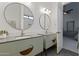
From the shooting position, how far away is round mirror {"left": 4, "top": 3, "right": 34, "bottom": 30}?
1.55 meters

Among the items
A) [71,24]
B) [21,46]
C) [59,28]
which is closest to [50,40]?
[59,28]

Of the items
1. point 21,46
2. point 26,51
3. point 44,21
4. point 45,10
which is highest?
point 45,10

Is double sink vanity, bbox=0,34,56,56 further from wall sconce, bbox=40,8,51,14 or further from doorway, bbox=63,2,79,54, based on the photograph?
wall sconce, bbox=40,8,51,14

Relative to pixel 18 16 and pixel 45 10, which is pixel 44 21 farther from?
pixel 18 16

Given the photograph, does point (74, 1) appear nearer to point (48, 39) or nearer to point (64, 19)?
point (64, 19)

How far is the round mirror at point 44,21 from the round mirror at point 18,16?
24 cm

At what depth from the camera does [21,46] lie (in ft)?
4.30

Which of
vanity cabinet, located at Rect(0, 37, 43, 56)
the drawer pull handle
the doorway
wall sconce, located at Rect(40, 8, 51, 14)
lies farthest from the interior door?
the drawer pull handle

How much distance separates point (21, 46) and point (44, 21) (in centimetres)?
87

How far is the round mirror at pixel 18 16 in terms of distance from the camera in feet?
5.09

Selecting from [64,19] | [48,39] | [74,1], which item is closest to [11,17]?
[48,39]

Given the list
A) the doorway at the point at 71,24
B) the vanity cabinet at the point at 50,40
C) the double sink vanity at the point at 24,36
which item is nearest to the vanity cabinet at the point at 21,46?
the double sink vanity at the point at 24,36

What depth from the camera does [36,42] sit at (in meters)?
1.56

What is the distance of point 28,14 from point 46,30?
0.53 m
